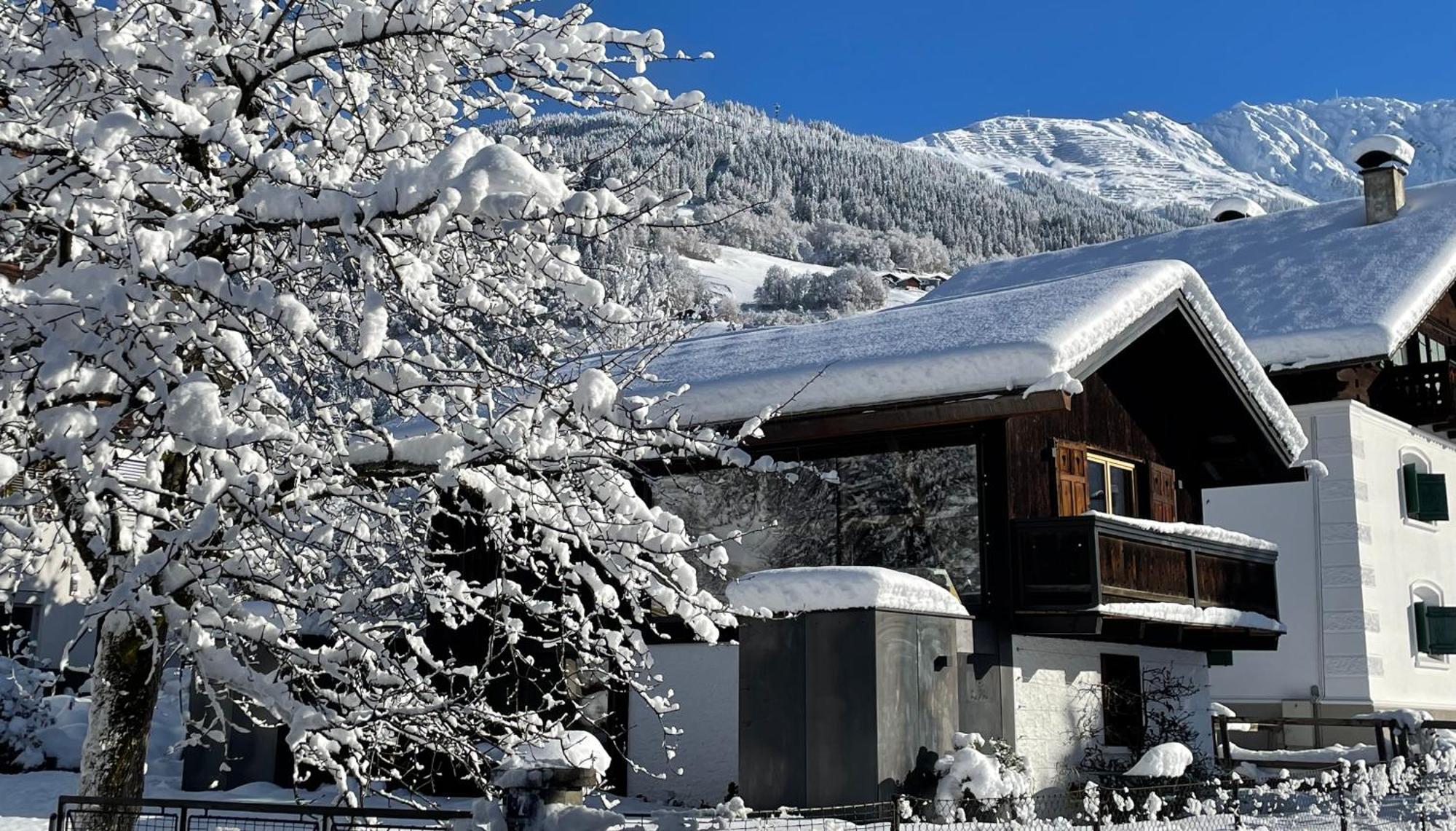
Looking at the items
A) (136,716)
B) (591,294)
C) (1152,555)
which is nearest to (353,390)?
(136,716)

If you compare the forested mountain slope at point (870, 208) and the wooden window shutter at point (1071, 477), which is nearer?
the wooden window shutter at point (1071, 477)

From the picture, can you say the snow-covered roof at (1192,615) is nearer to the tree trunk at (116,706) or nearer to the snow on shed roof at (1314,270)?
the snow on shed roof at (1314,270)

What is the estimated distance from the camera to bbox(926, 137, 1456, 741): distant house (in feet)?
72.3

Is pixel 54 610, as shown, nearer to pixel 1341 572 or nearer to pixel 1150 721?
pixel 1150 721

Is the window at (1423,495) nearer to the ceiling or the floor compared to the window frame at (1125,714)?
nearer to the ceiling

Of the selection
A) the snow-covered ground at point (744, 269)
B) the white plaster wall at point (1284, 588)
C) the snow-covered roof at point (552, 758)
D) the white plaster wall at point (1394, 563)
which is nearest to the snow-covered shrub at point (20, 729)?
the snow-covered roof at point (552, 758)

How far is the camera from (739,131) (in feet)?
482

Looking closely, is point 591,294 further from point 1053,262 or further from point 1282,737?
point 1053,262

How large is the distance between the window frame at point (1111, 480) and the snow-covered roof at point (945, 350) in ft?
6.00

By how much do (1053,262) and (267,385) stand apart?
2600 cm

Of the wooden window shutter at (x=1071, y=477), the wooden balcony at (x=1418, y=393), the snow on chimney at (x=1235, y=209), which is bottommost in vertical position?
the wooden window shutter at (x=1071, y=477)

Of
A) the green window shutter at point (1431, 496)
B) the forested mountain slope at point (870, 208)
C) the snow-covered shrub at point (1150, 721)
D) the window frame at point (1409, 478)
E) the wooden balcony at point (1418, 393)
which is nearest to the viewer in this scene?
the snow-covered shrub at point (1150, 721)

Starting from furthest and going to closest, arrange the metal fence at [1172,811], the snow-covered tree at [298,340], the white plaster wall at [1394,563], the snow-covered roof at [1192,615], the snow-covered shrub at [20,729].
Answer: the white plaster wall at [1394,563] < the snow-covered shrub at [20,729] < the snow-covered roof at [1192,615] < the metal fence at [1172,811] < the snow-covered tree at [298,340]

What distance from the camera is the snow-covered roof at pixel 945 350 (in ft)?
46.9
